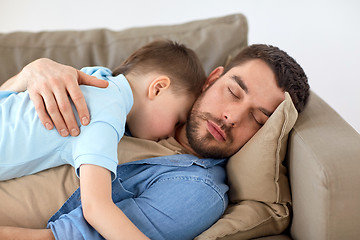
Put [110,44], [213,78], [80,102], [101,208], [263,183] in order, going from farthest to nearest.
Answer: [110,44]
[213,78]
[263,183]
[80,102]
[101,208]

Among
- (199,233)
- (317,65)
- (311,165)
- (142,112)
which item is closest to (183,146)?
(142,112)

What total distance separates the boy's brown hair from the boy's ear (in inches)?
1.0

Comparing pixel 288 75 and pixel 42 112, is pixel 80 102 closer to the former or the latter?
pixel 42 112

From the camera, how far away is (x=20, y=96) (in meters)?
1.24

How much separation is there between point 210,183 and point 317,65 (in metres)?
1.53

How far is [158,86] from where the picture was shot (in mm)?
1380

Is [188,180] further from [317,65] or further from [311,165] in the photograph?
[317,65]

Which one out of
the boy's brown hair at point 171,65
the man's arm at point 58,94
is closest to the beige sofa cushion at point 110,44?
the boy's brown hair at point 171,65

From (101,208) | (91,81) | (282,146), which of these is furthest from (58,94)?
(282,146)

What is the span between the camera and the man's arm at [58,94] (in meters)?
1.11

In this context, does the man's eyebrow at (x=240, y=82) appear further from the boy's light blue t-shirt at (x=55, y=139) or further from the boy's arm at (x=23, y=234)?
the boy's arm at (x=23, y=234)

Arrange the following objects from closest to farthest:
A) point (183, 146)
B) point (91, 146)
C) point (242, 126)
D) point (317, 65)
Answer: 1. point (91, 146)
2. point (242, 126)
3. point (183, 146)
4. point (317, 65)

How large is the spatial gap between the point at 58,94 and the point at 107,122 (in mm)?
160

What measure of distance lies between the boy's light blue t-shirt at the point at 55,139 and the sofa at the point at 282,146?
0.39 meters
